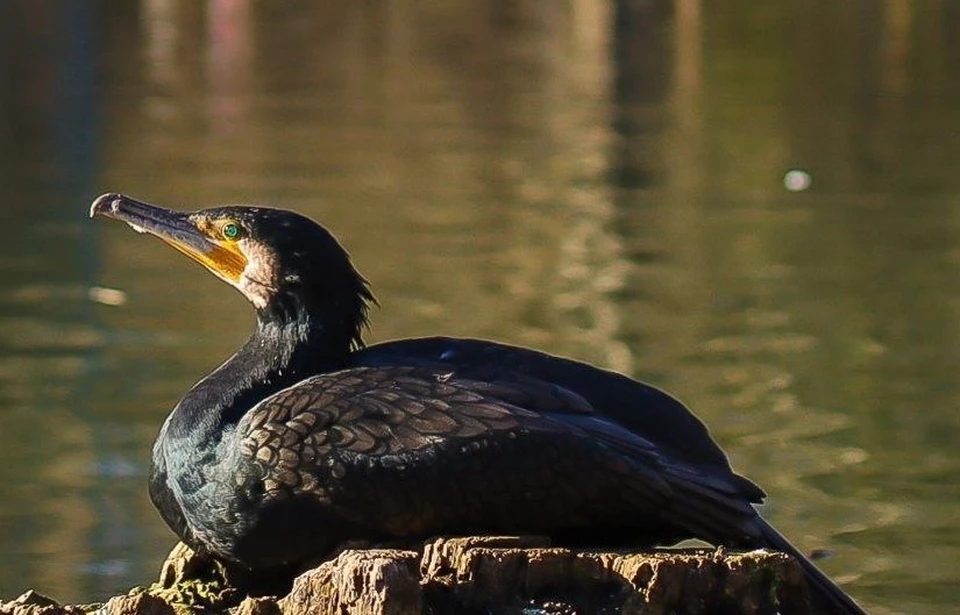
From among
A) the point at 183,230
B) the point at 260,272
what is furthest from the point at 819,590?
the point at 183,230

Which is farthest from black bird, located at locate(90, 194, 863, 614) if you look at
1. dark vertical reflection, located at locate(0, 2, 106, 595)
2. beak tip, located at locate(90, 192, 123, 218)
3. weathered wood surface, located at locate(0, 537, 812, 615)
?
dark vertical reflection, located at locate(0, 2, 106, 595)

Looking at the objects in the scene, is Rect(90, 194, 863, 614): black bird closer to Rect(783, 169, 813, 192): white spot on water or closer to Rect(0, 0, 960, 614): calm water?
Rect(0, 0, 960, 614): calm water

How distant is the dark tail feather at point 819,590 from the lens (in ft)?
20.2

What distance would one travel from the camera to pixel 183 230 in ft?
22.6

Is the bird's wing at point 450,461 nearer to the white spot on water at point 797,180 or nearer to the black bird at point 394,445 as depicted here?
the black bird at point 394,445

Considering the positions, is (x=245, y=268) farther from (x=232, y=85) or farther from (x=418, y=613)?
(x=232, y=85)

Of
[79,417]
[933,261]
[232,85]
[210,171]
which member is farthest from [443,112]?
[79,417]

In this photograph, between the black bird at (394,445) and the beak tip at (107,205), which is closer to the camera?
the black bird at (394,445)

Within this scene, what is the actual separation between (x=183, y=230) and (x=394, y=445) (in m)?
1.21

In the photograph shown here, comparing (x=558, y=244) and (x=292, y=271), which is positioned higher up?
(x=558, y=244)

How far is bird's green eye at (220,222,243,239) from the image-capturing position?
666cm

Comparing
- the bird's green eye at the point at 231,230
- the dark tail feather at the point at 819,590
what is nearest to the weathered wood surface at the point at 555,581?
the dark tail feather at the point at 819,590

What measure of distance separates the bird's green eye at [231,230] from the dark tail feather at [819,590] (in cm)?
165

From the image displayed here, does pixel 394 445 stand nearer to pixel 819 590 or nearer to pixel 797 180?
pixel 819 590
